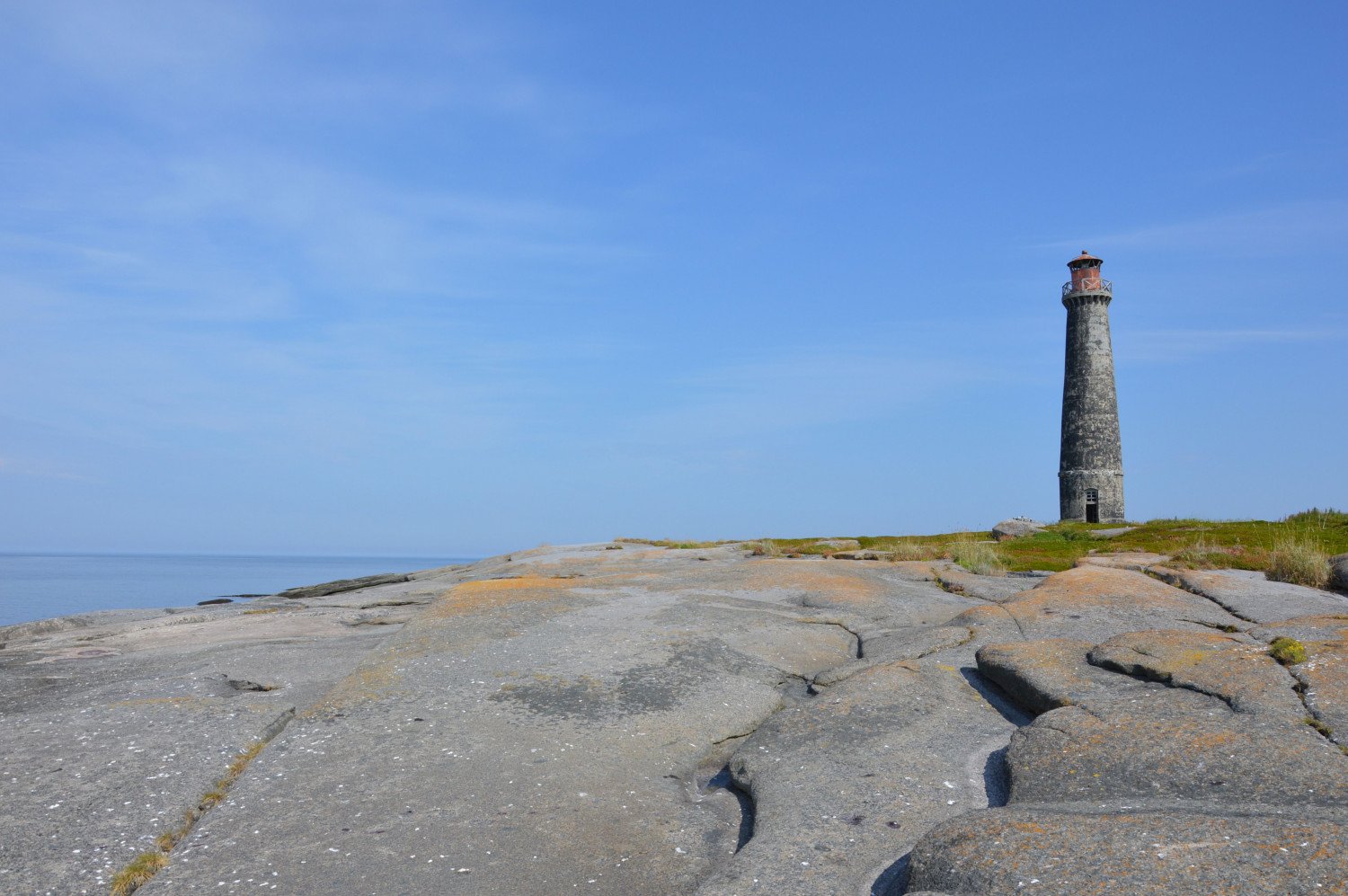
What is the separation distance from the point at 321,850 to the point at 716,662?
207 inches

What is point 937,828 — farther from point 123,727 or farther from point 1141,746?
point 123,727

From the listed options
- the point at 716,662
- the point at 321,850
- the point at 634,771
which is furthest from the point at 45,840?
the point at 716,662

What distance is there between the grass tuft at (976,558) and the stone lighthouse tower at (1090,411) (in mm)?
29965

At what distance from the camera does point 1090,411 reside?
163ft

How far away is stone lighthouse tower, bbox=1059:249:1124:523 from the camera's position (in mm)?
49250

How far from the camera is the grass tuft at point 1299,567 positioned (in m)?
15.9

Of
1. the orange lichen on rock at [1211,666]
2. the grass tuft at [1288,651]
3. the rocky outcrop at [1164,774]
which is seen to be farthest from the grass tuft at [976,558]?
the grass tuft at [1288,651]

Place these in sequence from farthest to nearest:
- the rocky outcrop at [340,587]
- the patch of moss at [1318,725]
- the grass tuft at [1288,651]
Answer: the rocky outcrop at [340,587], the grass tuft at [1288,651], the patch of moss at [1318,725]

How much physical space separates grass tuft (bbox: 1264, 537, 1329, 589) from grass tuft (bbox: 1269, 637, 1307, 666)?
31.0 ft

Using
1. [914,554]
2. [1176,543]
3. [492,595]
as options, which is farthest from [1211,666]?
[1176,543]

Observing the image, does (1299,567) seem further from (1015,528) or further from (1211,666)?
(1015,528)

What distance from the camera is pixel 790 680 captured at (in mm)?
10180

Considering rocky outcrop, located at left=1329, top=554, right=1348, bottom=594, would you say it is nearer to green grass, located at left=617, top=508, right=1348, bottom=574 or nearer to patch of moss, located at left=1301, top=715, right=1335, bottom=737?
green grass, located at left=617, top=508, right=1348, bottom=574

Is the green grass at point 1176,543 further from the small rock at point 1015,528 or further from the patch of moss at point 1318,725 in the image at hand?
the patch of moss at point 1318,725
